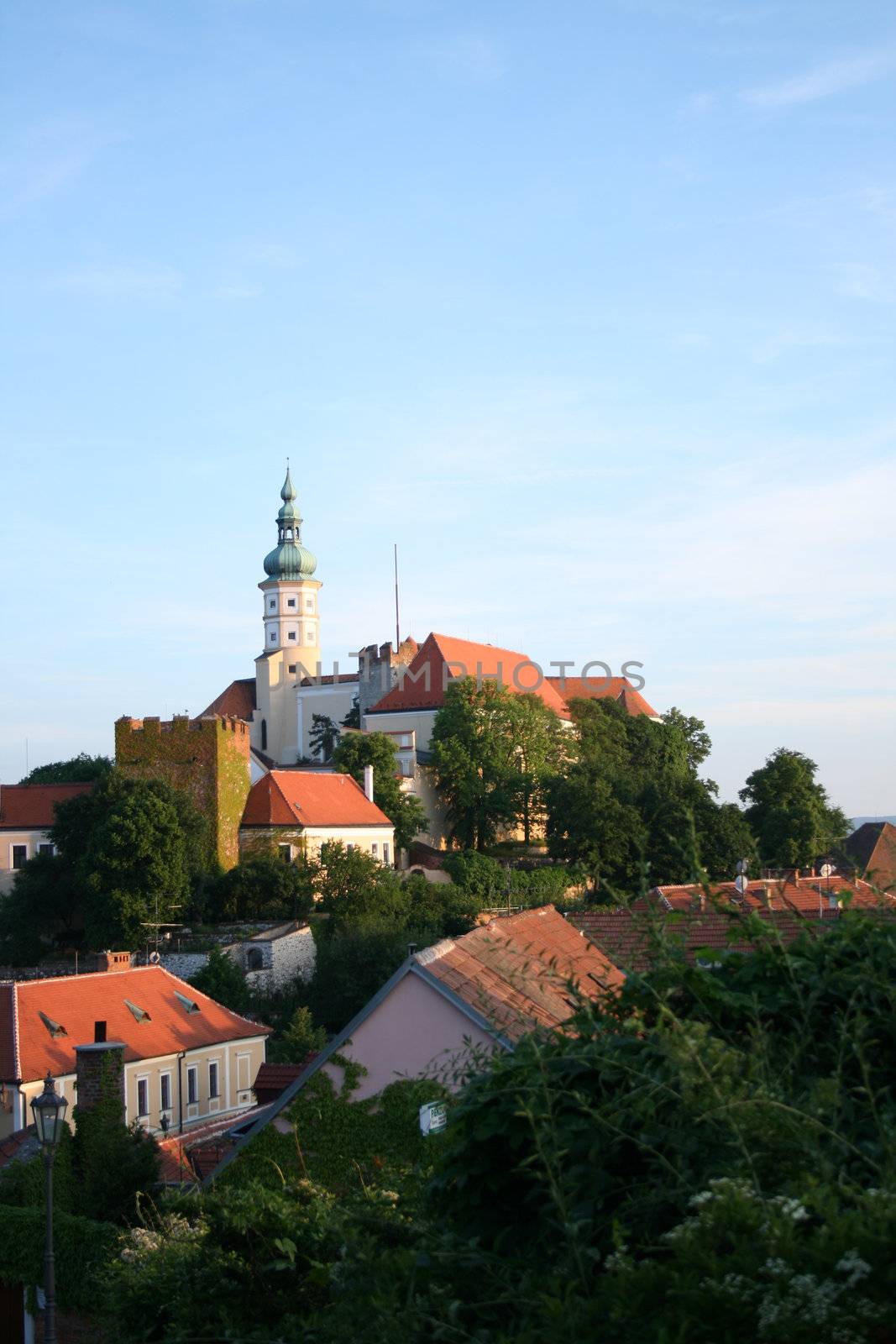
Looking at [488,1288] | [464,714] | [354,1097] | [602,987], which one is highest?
[464,714]

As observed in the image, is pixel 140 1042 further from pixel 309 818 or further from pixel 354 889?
pixel 309 818

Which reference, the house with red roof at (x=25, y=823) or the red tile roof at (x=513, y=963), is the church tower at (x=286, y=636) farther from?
the red tile roof at (x=513, y=963)

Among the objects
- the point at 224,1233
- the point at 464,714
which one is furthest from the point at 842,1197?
the point at 464,714

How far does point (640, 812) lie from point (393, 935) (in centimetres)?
1954

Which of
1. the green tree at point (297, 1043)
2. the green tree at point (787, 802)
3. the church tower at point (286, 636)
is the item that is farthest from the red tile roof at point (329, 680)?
the green tree at point (297, 1043)

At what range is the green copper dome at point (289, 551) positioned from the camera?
106562 millimetres

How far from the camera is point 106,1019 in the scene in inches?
1216

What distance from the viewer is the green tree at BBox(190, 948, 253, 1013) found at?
46.2 metres

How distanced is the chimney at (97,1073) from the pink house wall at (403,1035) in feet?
16.9

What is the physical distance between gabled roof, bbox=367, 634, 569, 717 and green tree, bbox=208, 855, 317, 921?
26.7m

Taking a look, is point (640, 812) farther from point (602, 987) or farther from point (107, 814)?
point (602, 987)

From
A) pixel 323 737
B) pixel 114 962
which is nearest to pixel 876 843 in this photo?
pixel 323 737

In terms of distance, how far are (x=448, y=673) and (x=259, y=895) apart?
102ft

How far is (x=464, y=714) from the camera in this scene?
70.8m
